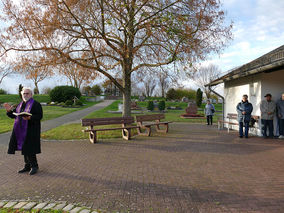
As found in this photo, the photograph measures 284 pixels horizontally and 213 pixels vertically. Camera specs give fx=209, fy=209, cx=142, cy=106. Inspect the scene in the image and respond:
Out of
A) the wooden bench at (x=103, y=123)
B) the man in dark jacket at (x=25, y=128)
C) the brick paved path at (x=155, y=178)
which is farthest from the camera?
the wooden bench at (x=103, y=123)

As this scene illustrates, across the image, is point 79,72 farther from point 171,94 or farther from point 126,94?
point 171,94

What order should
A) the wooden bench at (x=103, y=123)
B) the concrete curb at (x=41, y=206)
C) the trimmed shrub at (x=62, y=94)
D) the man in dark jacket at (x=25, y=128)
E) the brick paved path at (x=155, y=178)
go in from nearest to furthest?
the concrete curb at (x=41, y=206) < the brick paved path at (x=155, y=178) < the man in dark jacket at (x=25, y=128) < the wooden bench at (x=103, y=123) < the trimmed shrub at (x=62, y=94)

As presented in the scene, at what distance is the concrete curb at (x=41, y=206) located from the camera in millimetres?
3101

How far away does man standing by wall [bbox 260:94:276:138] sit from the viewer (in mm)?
8445

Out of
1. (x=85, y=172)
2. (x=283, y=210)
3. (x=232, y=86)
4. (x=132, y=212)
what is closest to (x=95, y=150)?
(x=85, y=172)

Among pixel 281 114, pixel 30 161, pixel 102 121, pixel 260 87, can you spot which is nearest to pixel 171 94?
pixel 260 87

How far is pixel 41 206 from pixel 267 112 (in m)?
8.57

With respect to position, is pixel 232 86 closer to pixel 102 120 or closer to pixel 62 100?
pixel 102 120

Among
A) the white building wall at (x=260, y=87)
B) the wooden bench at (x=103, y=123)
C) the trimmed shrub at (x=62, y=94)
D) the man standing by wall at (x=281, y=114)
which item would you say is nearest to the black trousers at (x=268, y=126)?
the man standing by wall at (x=281, y=114)

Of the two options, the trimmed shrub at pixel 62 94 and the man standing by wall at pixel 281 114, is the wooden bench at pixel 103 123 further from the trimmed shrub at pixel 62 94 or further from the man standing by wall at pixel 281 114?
the trimmed shrub at pixel 62 94

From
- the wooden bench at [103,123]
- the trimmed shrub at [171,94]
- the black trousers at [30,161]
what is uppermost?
the trimmed shrub at [171,94]

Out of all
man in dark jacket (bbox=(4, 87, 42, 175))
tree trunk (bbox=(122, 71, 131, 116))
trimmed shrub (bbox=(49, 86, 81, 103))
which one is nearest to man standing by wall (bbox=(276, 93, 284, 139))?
Result: tree trunk (bbox=(122, 71, 131, 116))

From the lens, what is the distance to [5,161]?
218 inches

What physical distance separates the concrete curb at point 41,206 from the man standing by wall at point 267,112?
26.3ft
